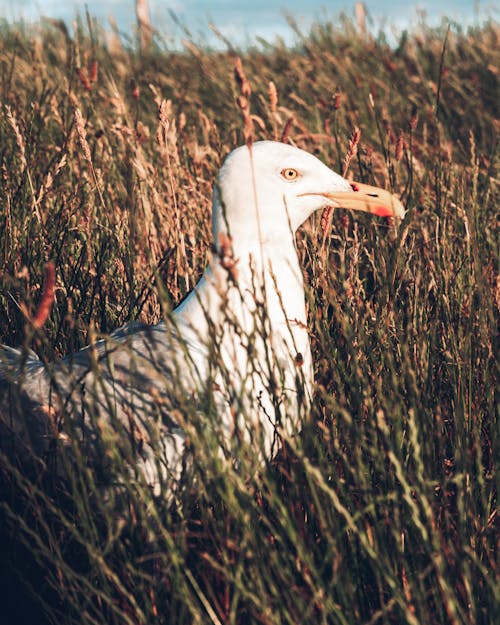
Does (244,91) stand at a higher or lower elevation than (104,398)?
higher

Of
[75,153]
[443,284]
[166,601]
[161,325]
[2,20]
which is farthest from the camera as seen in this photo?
[2,20]

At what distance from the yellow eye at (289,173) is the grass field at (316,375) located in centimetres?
19

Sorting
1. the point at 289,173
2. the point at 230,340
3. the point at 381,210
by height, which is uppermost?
the point at 289,173

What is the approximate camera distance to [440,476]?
6.81 ft

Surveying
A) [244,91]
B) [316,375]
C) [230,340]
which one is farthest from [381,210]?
[244,91]

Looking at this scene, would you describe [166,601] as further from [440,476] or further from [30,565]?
[440,476]

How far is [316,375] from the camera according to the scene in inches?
98.2

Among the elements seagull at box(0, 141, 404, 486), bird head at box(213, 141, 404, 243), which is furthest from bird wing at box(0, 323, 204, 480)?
bird head at box(213, 141, 404, 243)

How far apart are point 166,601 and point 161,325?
0.80 meters

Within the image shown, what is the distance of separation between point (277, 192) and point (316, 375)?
53cm

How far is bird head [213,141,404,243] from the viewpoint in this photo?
231 cm

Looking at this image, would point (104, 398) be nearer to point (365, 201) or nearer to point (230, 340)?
point (230, 340)

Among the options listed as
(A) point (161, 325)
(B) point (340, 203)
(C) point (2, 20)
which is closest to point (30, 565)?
(A) point (161, 325)

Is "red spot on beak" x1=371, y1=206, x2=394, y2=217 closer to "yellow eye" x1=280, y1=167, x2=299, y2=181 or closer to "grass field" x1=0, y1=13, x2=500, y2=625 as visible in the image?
"grass field" x1=0, y1=13, x2=500, y2=625
